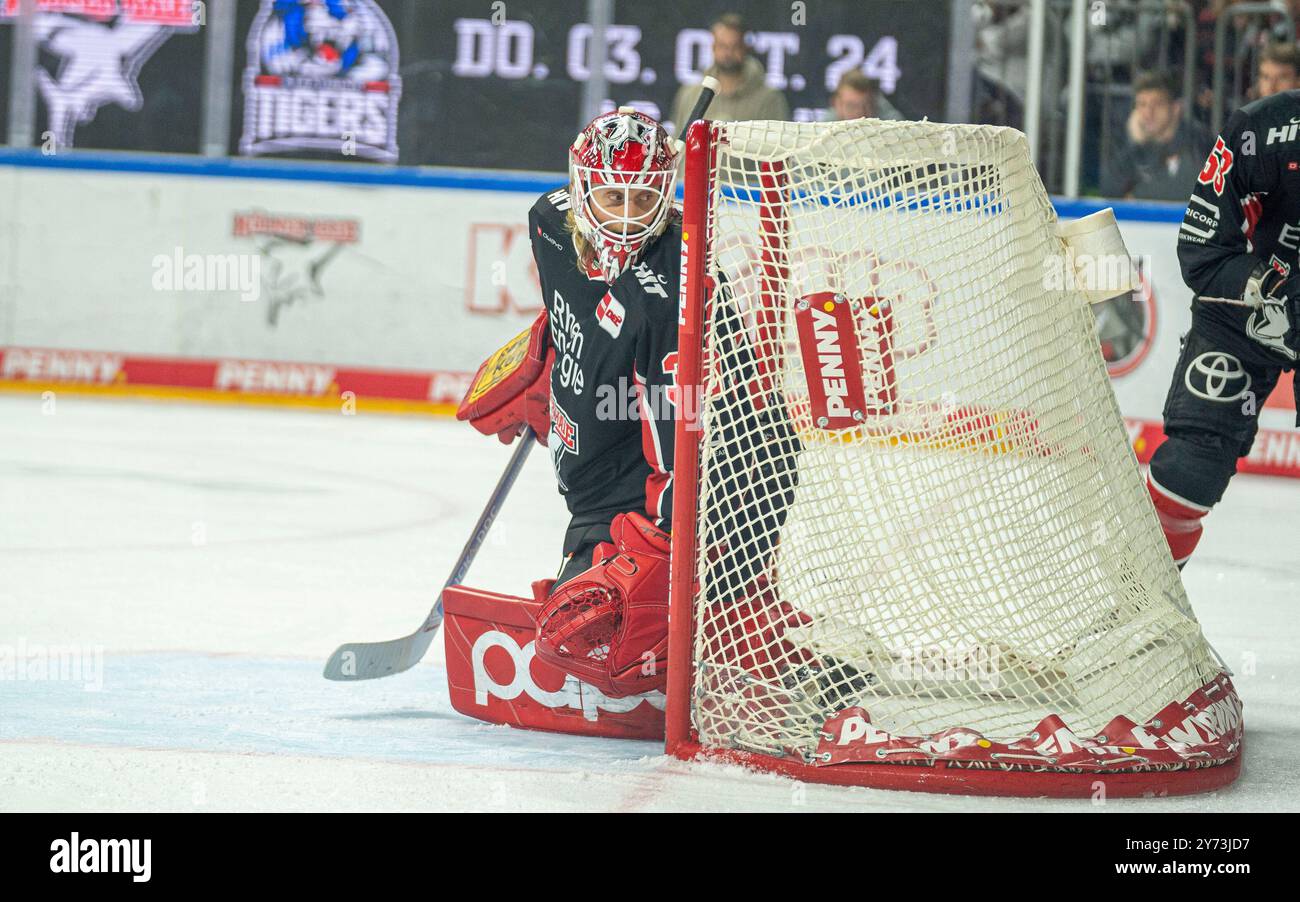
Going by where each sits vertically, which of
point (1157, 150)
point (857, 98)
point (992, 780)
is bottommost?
point (992, 780)

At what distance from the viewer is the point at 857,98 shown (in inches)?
293

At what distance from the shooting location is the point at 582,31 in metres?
7.84

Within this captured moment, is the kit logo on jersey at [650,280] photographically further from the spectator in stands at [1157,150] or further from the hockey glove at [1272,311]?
the spectator in stands at [1157,150]

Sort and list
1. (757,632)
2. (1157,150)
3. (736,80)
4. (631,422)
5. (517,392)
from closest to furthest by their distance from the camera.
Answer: (757,632) → (631,422) → (517,392) → (1157,150) → (736,80)

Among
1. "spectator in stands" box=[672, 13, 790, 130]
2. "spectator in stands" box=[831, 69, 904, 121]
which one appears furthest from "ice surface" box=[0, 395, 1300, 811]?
"spectator in stands" box=[831, 69, 904, 121]

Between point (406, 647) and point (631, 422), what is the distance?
0.69 m

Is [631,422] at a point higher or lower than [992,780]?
higher

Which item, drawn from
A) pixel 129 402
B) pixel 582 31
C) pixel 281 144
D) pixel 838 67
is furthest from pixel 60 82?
pixel 838 67

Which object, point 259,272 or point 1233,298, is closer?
point 1233,298

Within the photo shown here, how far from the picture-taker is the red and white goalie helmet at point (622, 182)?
2.76 metres

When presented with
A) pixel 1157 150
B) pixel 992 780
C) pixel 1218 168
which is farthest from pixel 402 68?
pixel 992 780

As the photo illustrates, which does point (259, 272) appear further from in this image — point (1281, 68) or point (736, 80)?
point (1281, 68)
